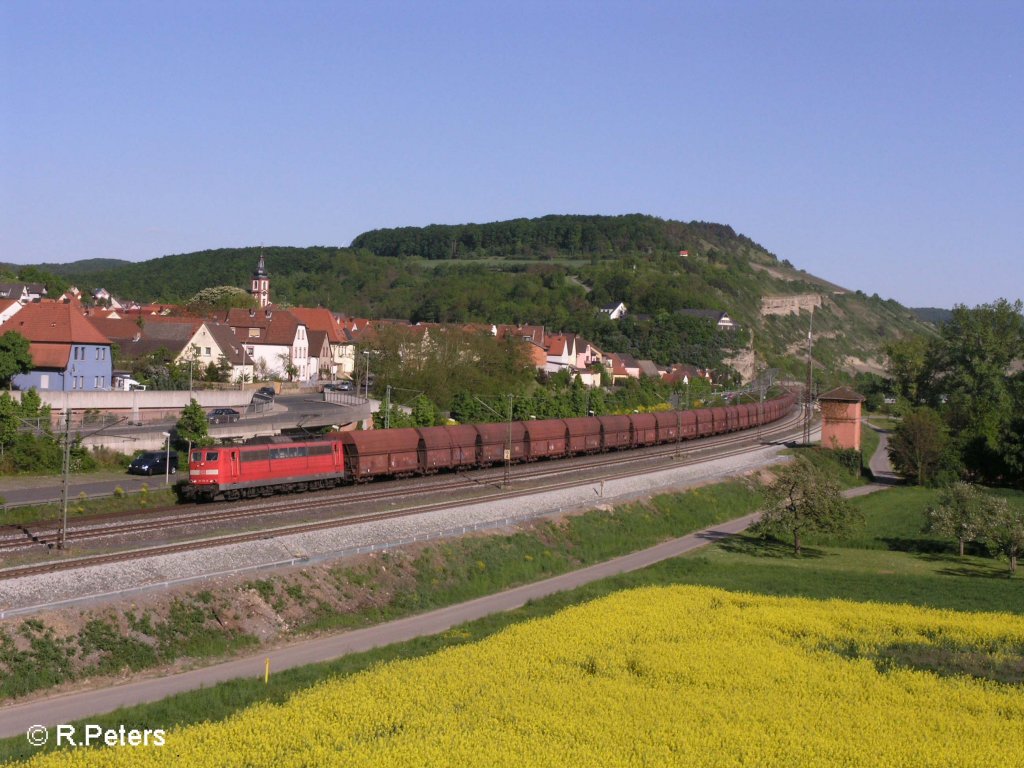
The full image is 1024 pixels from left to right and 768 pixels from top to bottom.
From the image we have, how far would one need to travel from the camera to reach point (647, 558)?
4706 cm

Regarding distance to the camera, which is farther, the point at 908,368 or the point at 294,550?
the point at 908,368

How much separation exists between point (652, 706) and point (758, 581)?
19.6 metres

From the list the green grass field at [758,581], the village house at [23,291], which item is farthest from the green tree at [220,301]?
the green grass field at [758,581]

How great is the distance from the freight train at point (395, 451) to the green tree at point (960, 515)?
22.2 m

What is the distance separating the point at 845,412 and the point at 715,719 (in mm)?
69105

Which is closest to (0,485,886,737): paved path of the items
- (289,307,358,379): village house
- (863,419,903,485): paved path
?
(863,419,903,485): paved path

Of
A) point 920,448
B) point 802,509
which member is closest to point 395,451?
point 802,509

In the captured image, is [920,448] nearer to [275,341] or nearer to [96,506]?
[96,506]

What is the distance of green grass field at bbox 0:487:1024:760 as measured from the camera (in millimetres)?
24625

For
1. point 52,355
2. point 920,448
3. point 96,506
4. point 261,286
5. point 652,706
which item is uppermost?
point 261,286

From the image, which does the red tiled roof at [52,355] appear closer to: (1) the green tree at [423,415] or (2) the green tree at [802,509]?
(1) the green tree at [423,415]

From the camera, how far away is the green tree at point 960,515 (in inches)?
1928

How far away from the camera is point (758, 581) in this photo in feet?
135

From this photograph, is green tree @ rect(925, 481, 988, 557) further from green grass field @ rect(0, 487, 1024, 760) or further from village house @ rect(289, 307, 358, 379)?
village house @ rect(289, 307, 358, 379)
